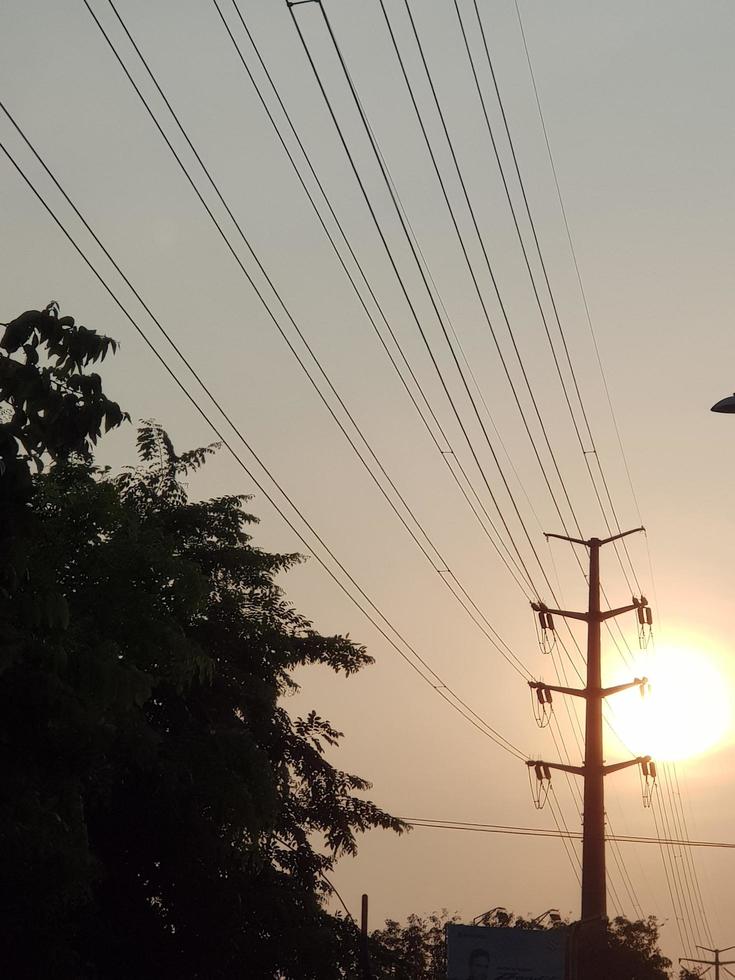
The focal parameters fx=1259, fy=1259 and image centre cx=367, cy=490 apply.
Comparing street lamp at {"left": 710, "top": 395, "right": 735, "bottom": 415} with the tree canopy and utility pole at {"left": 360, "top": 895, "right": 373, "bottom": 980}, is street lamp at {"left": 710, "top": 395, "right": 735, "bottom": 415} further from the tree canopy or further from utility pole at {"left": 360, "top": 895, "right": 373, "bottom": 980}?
utility pole at {"left": 360, "top": 895, "right": 373, "bottom": 980}

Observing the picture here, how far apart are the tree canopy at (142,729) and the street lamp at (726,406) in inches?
285

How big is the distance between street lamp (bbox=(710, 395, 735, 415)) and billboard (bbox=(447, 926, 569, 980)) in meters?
29.0

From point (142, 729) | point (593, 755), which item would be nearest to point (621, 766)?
point (593, 755)

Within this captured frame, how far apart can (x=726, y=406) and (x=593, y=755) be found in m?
17.8

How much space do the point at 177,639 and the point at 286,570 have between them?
11615mm

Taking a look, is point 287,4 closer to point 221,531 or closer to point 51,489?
point 51,489

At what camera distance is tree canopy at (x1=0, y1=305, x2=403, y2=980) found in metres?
10.2

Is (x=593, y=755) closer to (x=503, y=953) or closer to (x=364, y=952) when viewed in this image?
(x=364, y=952)

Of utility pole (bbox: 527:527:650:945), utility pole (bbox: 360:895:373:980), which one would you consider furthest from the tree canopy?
utility pole (bbox: 527:527:650:945)

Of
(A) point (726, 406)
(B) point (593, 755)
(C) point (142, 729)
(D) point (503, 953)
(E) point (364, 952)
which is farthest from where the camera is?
(D) point (503, 953)

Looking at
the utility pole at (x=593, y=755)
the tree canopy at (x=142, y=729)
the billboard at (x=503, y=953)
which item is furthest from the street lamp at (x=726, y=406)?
the billboard at (x=503, y=953)

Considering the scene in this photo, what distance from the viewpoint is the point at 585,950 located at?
41.7 metres

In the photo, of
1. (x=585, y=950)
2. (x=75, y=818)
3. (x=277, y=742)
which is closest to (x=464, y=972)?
(x=585, y=950)

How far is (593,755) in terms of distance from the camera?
31.8 m
